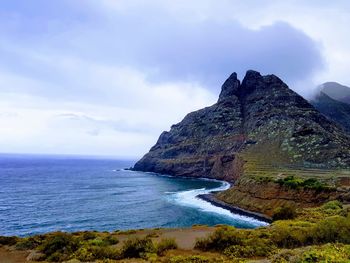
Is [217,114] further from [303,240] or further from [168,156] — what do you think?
[303,240]

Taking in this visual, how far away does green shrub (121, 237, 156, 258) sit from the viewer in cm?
2364

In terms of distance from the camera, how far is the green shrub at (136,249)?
23.6 m

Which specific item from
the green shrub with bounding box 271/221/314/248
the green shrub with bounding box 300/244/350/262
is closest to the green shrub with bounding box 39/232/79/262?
the green shrub with bounding box 271/221/314/248

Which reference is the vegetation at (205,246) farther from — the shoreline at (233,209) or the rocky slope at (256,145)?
the rocky slope at (256,145)

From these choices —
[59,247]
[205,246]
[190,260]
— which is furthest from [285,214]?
[59,247]

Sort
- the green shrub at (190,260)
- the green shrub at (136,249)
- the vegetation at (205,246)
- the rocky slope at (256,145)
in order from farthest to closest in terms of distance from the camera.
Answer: the rocky slope at (256,145) < the green shrub at (136,249) < the vegetation at (205,246) < the green shrub at (190,260)

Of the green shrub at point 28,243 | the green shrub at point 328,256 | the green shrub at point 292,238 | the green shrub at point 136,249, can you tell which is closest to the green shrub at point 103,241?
the green shrub at point 136,249

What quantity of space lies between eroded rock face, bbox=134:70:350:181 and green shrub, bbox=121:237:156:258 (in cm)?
8748

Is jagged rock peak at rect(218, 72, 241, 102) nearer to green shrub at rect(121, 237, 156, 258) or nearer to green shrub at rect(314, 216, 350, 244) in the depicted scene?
green shrub at rect(314, 216, 350, 244)

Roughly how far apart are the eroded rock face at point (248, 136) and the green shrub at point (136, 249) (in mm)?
87484

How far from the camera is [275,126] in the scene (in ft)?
449

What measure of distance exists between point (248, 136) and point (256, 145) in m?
10.3

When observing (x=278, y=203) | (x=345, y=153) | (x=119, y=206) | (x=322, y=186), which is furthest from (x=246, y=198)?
(x=345, y=153)

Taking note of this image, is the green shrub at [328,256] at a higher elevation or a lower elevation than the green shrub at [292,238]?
higher
